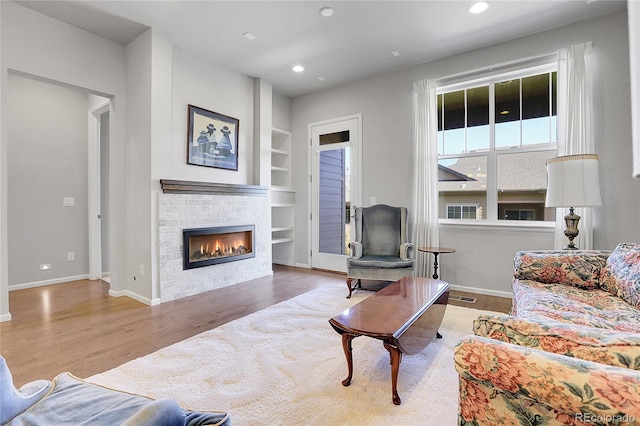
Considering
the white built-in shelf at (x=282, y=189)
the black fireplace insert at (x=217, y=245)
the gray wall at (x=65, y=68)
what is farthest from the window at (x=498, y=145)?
the gray wall at (x=65, y=68)

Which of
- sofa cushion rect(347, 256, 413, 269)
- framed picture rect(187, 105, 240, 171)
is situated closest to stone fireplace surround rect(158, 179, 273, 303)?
framed picture rect(187, 105, 240, 171)

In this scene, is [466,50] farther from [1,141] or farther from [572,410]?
[1,141]

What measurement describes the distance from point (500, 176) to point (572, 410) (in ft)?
11.7

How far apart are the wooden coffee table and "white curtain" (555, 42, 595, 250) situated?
1.87m

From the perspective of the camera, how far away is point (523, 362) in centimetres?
85

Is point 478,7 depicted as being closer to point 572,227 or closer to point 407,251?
point 572,227

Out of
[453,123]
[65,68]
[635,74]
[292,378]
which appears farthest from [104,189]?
[635,74]

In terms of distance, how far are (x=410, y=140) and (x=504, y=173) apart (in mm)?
1270

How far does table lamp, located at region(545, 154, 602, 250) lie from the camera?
2463mm

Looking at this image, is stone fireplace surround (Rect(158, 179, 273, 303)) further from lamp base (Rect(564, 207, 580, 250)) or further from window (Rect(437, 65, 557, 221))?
lamp base (Rect(564, 207, 580, 250))

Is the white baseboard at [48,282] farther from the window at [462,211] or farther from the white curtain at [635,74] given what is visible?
the white curtain at [635,74]

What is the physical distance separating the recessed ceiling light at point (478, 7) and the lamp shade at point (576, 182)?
1.67 m

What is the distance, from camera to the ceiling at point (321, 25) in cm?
297

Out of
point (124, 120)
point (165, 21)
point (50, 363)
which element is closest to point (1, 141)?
point (124, 120)
